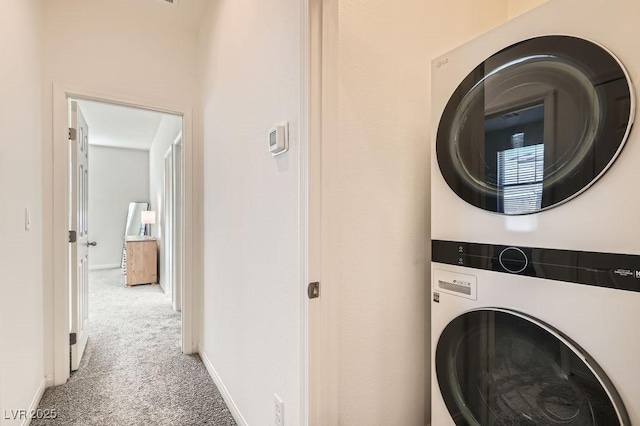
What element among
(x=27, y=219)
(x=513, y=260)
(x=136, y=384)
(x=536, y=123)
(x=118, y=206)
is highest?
(x=536, y=123)

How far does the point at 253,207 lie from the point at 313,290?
64 centimetres

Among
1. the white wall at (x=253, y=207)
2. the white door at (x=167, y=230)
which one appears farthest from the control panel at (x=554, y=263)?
the white door at (x=167, y=230)

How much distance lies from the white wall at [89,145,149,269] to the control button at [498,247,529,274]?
23.9 ft

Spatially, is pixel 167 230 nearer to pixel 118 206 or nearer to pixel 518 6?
pixel 118 206

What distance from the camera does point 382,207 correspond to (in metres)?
1.29

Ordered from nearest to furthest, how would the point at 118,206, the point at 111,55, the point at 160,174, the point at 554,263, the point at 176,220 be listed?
the point at 554,263, the point at 111,55, the point at 176,220, the point at 160,174, the point at 118,206

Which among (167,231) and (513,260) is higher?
(513,260)

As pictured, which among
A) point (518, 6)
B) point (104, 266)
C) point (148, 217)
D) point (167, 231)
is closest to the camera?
point (518, 6)

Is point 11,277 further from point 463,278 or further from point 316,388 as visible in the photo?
point 463,278

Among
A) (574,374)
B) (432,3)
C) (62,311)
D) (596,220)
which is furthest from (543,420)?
(62,311)

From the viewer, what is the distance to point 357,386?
122 centimetres

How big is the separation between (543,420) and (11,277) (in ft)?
7.26

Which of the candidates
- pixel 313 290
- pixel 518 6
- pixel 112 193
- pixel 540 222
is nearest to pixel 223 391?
pixel 313 290

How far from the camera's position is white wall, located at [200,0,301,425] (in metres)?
1.19
